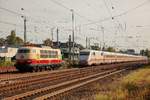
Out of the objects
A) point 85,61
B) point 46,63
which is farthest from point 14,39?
point 46,63

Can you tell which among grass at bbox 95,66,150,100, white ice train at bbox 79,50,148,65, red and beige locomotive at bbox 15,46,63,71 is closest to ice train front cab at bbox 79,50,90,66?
white ice train at bbox 79,50,148,65

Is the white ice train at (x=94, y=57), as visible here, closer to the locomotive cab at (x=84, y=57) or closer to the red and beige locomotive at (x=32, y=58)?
the locomotive cab at (x=84, y=57)

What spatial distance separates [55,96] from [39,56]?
23.7m

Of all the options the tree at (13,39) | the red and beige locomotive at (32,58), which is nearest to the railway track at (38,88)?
the red and beige locomotive at (32,58)

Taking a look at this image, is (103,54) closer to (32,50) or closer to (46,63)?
(46,63)

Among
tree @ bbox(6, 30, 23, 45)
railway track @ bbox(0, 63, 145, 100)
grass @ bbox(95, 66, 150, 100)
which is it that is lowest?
railway track @ bbox(0, 63, 145, 100)

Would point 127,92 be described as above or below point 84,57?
below

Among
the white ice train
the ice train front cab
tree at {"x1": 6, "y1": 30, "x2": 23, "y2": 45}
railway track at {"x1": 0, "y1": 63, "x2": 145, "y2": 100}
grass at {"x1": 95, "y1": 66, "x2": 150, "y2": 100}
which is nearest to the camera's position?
grass at {"x1": 95, "y1": 66, "x2": 150, "y2": 100}

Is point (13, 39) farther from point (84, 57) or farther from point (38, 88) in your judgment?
point (38, 88)

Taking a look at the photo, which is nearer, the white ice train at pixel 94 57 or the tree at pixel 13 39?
the white ice train at pixel 94 57

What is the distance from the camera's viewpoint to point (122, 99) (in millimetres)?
14969

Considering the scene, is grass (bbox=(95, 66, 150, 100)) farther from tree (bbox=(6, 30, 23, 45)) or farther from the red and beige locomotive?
tree (bbox=(6, 30, 23, 45))

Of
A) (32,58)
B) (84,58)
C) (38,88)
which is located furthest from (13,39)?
(38,88)

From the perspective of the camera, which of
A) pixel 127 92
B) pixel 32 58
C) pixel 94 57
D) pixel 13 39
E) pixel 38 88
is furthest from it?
pixel 13 39
